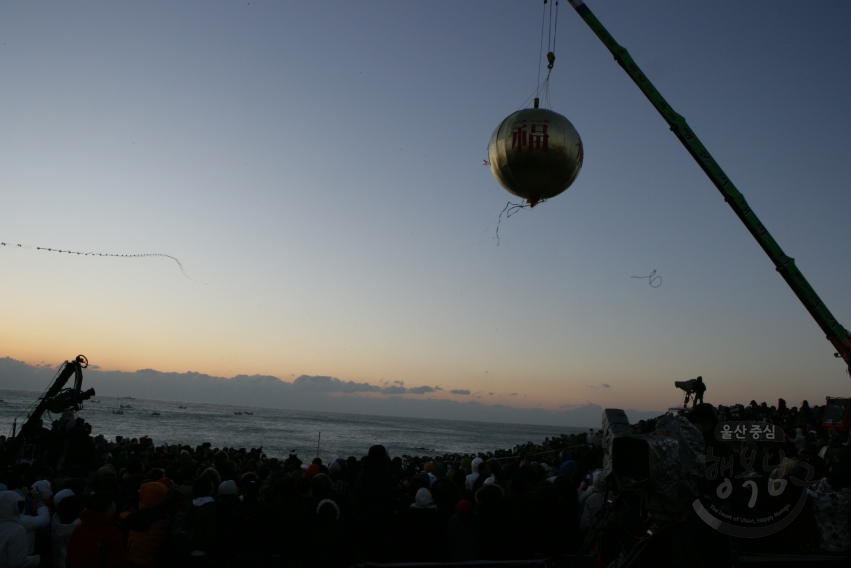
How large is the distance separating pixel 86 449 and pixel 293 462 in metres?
6.60

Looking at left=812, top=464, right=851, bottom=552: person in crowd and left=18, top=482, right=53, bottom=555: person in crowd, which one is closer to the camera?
left=812, top=464, right=851, bottom=552: person in crowd

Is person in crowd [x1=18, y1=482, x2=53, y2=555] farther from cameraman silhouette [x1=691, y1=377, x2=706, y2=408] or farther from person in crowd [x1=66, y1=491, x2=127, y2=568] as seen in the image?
cameraman silhouette [x1=691, y1=377, x2=706, y2=408]

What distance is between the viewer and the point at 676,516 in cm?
308

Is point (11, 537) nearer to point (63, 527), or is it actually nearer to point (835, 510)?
point (63, 527)

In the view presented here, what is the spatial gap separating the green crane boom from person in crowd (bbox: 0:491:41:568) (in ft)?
42.8

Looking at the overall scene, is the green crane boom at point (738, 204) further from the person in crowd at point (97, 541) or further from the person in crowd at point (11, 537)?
the person in crowd at point (11, 537)

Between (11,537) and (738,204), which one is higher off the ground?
(738,204)

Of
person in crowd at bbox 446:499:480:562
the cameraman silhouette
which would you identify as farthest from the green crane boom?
person in crowd at bbox 446:499:480:562

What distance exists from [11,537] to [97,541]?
1.95 ft

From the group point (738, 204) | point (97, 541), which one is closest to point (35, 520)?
point (97, 541)

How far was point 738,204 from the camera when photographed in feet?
40.7

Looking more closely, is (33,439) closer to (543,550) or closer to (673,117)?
(543,550)

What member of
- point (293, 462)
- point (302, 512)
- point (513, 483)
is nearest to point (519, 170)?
point (513, 483)

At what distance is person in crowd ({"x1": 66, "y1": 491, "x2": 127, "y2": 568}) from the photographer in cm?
425
